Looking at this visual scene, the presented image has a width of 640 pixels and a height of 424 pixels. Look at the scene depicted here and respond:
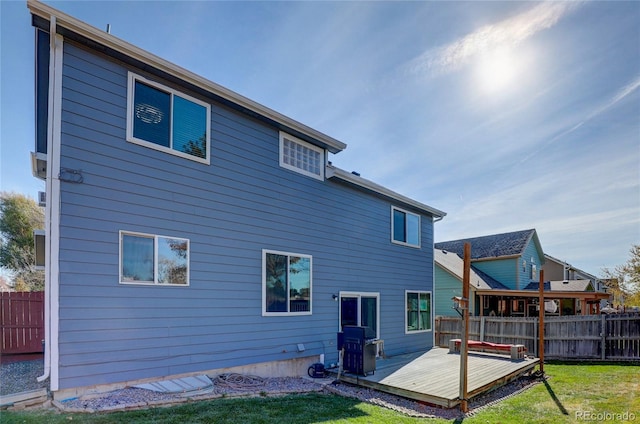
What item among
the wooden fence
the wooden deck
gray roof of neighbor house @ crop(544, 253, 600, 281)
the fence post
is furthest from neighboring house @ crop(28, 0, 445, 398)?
gray roof of neighbor house @ crop(544, 253, 600, 281)

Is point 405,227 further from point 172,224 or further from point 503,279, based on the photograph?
point 503,279

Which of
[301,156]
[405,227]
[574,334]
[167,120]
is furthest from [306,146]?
[574,334]

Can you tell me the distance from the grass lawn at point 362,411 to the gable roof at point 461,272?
419 inches

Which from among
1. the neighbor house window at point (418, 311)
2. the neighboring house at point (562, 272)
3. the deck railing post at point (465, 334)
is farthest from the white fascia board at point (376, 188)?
the neighboring house at point (562, 272)

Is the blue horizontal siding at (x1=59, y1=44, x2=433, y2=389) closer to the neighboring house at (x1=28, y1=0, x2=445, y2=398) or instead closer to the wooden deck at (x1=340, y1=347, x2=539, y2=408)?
the neighboring house at (x1=28, y1=0, x2=445, y2=398)

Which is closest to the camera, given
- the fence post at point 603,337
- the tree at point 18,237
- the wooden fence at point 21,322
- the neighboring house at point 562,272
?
the wooden fence at point 21,322

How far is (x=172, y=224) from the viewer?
6.30 metres

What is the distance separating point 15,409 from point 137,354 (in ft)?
4.94

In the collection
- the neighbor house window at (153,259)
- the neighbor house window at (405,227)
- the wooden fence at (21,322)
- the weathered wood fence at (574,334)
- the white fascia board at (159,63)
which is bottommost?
the weathered wood fence at (574,334)

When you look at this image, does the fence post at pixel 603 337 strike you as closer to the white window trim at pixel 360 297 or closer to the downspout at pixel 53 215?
the white window trim at pixel 360 297

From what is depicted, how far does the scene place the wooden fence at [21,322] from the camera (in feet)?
30.0

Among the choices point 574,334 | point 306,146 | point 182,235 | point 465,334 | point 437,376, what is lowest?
point 574,334

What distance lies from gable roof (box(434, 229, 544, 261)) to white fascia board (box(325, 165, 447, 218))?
872 cm

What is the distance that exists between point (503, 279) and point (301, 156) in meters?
18.1
